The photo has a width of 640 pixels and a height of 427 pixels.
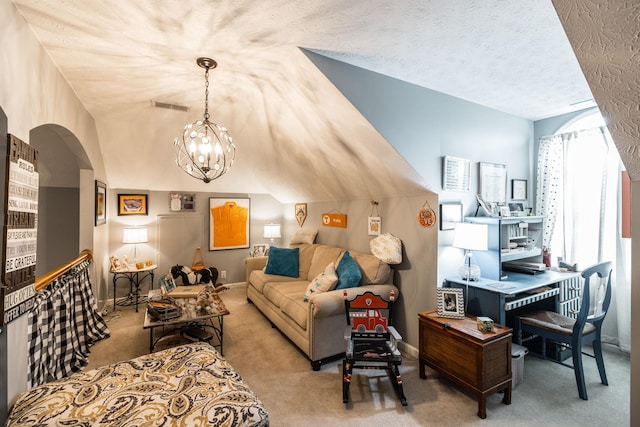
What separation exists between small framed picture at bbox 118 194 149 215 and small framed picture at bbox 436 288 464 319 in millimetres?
4611

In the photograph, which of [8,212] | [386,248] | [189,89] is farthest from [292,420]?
[189,89]

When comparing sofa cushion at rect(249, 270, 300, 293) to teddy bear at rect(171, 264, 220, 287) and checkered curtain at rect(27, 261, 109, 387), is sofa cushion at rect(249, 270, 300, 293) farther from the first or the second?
checkered curtain at rect(27, 261, 109, 387)

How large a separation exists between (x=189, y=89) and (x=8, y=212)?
6.26 feet

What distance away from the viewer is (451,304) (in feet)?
8.13

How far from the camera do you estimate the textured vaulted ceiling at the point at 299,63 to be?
1.62m

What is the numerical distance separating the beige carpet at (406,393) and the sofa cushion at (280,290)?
52cm

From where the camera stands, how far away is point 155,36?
1.89m

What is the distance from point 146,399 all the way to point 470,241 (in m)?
2.51

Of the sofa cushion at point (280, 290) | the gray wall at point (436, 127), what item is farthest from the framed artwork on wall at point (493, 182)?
the sofa cushion at point (280, 290)

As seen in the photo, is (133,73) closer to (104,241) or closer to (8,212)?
(8,212)

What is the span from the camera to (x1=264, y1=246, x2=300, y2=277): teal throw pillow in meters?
4.27

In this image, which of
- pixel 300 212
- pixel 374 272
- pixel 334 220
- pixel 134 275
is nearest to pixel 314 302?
pixel 374 272

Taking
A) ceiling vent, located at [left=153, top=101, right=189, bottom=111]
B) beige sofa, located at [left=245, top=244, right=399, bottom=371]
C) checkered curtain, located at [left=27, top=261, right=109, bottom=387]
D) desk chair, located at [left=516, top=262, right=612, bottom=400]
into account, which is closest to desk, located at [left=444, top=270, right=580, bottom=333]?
desk chair, located at [left=516, top=262, right=612, bottom=400]

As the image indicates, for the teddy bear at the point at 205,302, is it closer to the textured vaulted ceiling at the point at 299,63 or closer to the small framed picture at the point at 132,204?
the textured vaulted ceiling at the point at 299,63
